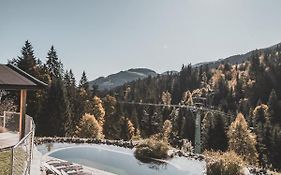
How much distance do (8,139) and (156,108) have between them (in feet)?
215

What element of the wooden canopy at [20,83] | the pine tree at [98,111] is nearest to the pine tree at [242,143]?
the pine tree at [98,111]

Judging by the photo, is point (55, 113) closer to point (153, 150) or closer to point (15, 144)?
point (153, 150)

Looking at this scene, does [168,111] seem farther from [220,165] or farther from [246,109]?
[220,165]

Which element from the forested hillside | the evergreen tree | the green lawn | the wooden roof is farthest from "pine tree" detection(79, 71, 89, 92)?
the green lawn

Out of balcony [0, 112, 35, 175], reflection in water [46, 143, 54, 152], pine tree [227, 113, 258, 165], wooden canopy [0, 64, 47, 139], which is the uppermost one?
wooden canopy [0, 64, 47, 139]

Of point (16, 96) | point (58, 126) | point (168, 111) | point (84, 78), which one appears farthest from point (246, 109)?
point (16, 96)

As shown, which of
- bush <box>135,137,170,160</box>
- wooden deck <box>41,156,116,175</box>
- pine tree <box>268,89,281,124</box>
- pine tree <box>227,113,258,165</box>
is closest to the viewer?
wooden deck <box>41,156,116,175</box>

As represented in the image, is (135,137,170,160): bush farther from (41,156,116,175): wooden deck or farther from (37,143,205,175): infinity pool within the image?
(41,156,116,175): wooden deck

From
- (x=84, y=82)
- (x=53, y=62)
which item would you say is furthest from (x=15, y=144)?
(x=84, y=82)

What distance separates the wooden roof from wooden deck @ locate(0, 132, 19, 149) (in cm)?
222

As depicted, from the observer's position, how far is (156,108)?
77.6 meters

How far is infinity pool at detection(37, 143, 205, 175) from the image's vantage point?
56.2ft

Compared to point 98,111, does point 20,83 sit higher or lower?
higher

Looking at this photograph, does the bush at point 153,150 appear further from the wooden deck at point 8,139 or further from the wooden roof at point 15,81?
the wooden roof at point 15,81
